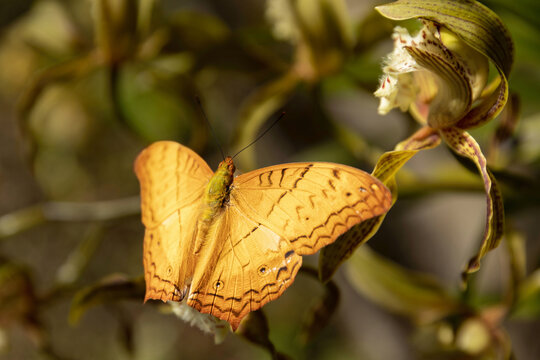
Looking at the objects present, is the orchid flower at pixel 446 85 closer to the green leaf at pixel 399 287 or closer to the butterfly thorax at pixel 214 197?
the butterfly thorax at pixel 214 197

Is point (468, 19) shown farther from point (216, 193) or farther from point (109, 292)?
point (109, 292)

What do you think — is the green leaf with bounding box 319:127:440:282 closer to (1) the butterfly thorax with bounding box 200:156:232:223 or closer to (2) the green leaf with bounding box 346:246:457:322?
(1) the butterfly thorax with bounding box 200:156:232:223

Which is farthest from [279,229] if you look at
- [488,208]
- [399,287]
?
[399,287]

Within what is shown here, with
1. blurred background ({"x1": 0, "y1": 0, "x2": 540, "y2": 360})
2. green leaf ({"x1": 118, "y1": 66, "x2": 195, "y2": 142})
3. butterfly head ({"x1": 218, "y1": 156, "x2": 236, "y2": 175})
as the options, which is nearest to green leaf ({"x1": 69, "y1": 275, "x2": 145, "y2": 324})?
blurred background ({"x1": 0, "y1": 0, "x2": 540, "y2": 360})

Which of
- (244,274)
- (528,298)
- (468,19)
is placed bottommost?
(528,298)

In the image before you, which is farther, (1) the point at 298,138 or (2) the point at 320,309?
(1) the point at 298,138

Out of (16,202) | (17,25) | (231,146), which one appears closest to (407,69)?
(231,146)

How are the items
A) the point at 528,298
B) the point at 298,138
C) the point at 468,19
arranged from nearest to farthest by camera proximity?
1. the point at 468,19
2. the point at 528,298
3. the point at 298,138
